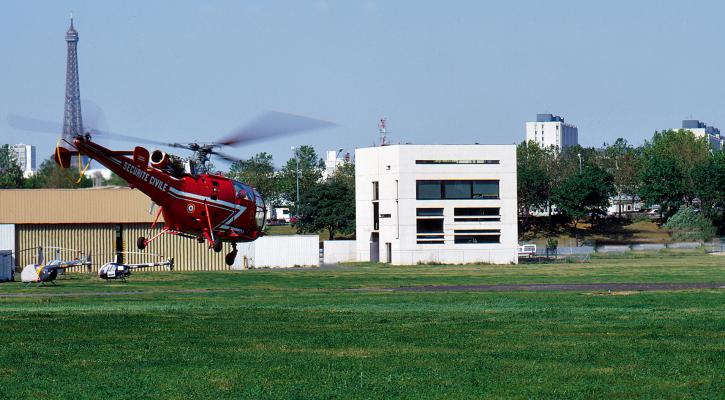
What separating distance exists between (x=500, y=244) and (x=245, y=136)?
59598mm

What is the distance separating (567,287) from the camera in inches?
2212

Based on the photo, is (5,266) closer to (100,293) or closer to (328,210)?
(100,293)

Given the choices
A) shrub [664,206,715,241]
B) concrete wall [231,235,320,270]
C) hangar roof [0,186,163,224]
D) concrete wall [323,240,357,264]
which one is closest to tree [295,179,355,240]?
concrete wall [323,240,357,264]

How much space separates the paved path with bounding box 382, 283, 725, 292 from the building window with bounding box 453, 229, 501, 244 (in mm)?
40325

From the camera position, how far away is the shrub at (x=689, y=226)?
445 feet

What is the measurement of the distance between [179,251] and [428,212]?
865 inches

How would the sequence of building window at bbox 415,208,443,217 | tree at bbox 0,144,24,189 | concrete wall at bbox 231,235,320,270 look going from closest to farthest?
concrete wall at bbox 231,235,320,270, building window at bbox 415,208,443,217, tree at bbox 0,144,24,189

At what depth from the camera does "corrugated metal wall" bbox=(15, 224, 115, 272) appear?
89.8m

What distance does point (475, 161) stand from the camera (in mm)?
102562

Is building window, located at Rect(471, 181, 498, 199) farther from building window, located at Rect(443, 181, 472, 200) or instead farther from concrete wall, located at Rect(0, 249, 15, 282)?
concrete wall, located at Rect(0, 249, 15, 282)

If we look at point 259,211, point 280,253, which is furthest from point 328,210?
point 259,211

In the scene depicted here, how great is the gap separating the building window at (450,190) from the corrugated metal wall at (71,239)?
26.7 meters

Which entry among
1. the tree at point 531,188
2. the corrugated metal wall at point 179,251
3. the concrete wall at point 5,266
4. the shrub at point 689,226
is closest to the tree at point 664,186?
the shrub at point 689,226

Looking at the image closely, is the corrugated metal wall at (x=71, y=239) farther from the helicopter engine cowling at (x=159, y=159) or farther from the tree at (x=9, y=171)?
the tree at (x=9, y=171)
